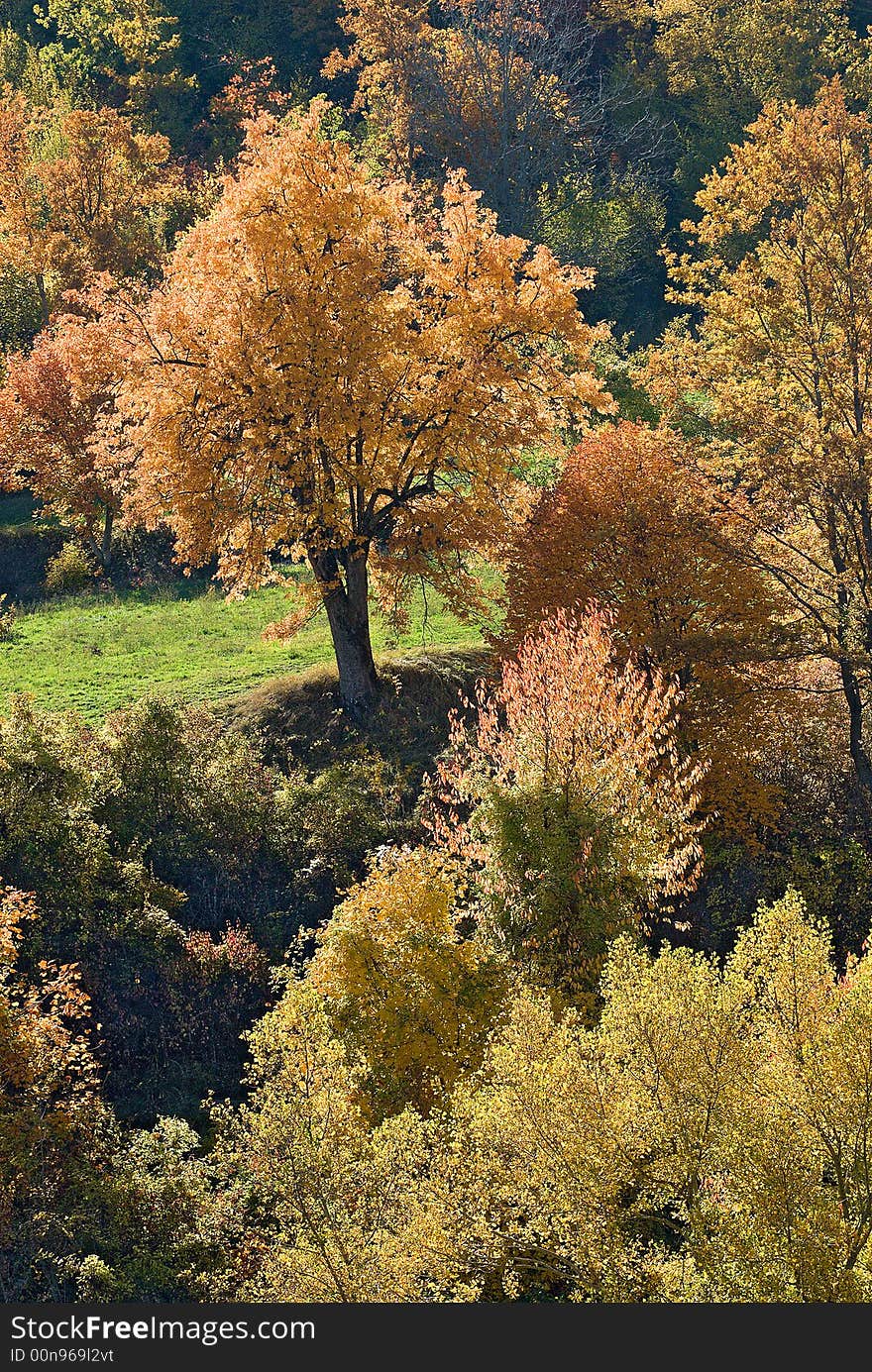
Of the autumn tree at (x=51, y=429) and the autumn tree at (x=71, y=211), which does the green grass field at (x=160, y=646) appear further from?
the autumn tree at (x=71, y=211)

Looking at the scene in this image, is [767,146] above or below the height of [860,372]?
above

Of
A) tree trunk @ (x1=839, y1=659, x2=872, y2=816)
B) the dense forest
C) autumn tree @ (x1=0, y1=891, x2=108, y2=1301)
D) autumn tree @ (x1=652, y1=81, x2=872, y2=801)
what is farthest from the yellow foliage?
tree trunk @ (x1=839, y1=659, x2=872, y2=816)

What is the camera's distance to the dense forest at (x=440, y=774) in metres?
14.5

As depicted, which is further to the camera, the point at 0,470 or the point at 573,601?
the point at 0,470

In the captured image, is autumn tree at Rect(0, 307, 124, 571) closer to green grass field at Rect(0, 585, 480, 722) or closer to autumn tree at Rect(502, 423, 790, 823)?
green grass field at Rect(0, 585, 480, 722)

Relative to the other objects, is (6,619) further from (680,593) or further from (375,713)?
(680,593)

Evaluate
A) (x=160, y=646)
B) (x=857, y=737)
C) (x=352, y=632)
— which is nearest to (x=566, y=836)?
(x=857, y=737)

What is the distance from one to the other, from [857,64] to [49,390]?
3916 cm

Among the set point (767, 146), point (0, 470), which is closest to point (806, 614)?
point (767, 146)

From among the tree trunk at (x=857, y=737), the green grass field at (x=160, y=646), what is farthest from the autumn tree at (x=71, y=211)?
the tree trunk at (x=857, y=737)

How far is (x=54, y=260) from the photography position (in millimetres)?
51656

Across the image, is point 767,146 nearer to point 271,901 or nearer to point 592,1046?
point 271,901

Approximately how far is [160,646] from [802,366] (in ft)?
58.7

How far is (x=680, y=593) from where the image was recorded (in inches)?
1024
